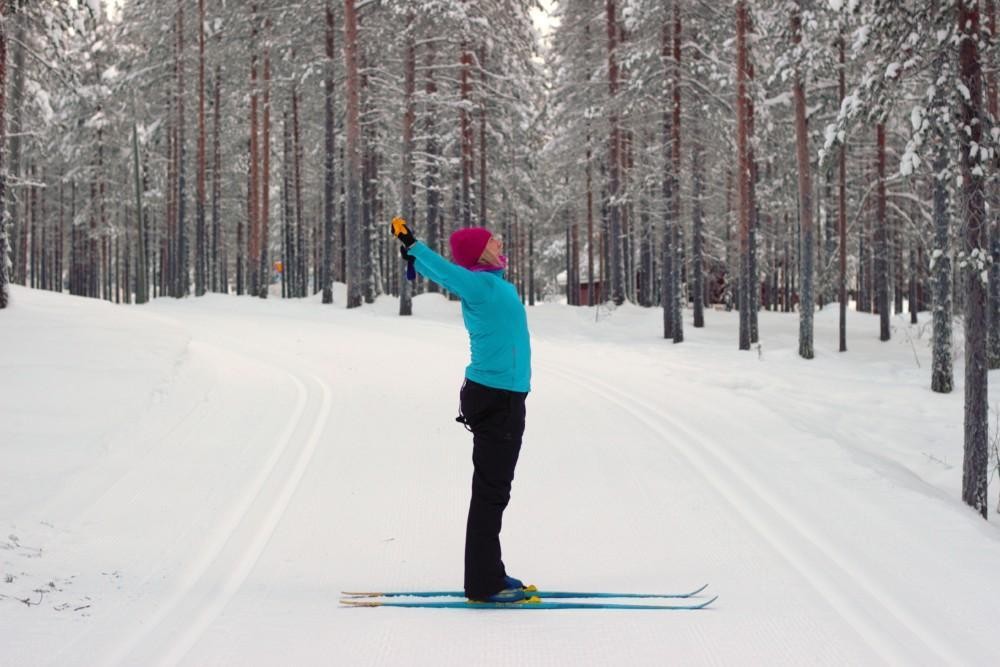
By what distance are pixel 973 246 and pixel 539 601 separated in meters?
5.81

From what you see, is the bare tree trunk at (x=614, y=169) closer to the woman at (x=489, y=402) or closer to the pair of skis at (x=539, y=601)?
the woman at (x=489, y=402)

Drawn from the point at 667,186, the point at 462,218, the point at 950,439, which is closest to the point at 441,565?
the point at 950,439

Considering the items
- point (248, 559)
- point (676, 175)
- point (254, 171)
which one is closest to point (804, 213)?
point (676, 175)

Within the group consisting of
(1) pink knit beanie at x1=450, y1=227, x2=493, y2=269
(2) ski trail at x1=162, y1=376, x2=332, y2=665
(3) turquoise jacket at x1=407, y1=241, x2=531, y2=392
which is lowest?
(2) ski trail at x1=162, y1=376, x2=332, y2=665

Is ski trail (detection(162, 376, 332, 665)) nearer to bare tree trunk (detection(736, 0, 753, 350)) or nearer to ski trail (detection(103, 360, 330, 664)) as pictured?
ski trail (detection(103, 360, 330, 664))

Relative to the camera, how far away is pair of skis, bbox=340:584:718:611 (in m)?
4.68

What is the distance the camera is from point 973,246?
25.4 ft

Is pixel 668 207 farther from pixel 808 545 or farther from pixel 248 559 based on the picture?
pixel 248 559

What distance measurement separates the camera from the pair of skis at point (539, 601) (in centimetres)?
468

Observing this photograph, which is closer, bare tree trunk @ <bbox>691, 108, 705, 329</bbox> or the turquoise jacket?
the turquoise jacket

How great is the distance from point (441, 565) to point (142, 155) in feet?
131

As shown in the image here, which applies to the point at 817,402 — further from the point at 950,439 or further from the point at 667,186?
the point at 667,186

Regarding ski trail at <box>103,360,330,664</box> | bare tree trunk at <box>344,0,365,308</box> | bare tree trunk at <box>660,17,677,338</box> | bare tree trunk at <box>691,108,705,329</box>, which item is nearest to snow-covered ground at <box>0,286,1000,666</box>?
ski trail at <box>103,360,330,664</box>

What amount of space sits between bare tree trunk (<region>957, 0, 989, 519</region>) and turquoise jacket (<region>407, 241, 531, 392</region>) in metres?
5.32
